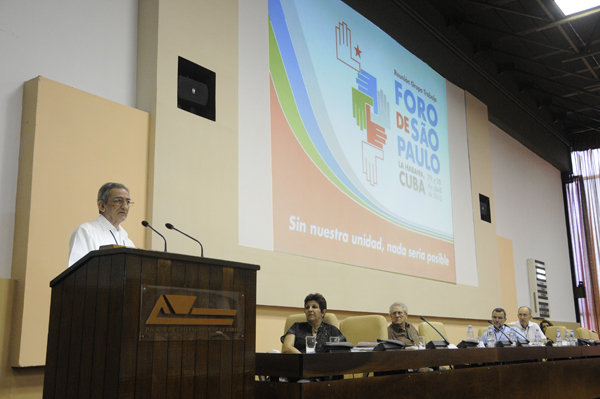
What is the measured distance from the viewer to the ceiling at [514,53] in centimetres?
695

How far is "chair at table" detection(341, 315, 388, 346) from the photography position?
360 centimetres

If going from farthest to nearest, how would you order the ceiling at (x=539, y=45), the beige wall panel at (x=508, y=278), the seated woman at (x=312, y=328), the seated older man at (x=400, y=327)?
the beige wall panel at (x=508, y=278)
the ceiling at (x=539, y=45)
the seated older man at (x=400, y=327)
the seated woman at (x=312, y=328)

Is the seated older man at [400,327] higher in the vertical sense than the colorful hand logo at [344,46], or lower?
lower

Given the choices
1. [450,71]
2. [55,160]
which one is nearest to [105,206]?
[55,160]

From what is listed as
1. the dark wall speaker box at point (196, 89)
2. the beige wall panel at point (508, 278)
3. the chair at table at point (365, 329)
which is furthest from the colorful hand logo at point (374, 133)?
the beige wall panel at point (508, 278)

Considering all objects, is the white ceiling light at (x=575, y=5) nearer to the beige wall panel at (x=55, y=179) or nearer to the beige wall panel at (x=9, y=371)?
the beige wall panel at (x=55, y=179)

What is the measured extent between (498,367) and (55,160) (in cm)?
295

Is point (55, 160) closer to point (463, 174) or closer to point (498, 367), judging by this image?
point (498, 367)

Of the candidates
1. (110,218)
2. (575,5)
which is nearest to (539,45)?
(575,5)

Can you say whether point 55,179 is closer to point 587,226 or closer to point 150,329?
point 150,329

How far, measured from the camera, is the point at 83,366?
1.80 m

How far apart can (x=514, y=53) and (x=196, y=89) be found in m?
6.72

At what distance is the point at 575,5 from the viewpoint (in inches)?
265

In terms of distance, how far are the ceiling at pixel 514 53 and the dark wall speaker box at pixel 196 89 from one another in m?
2.50
